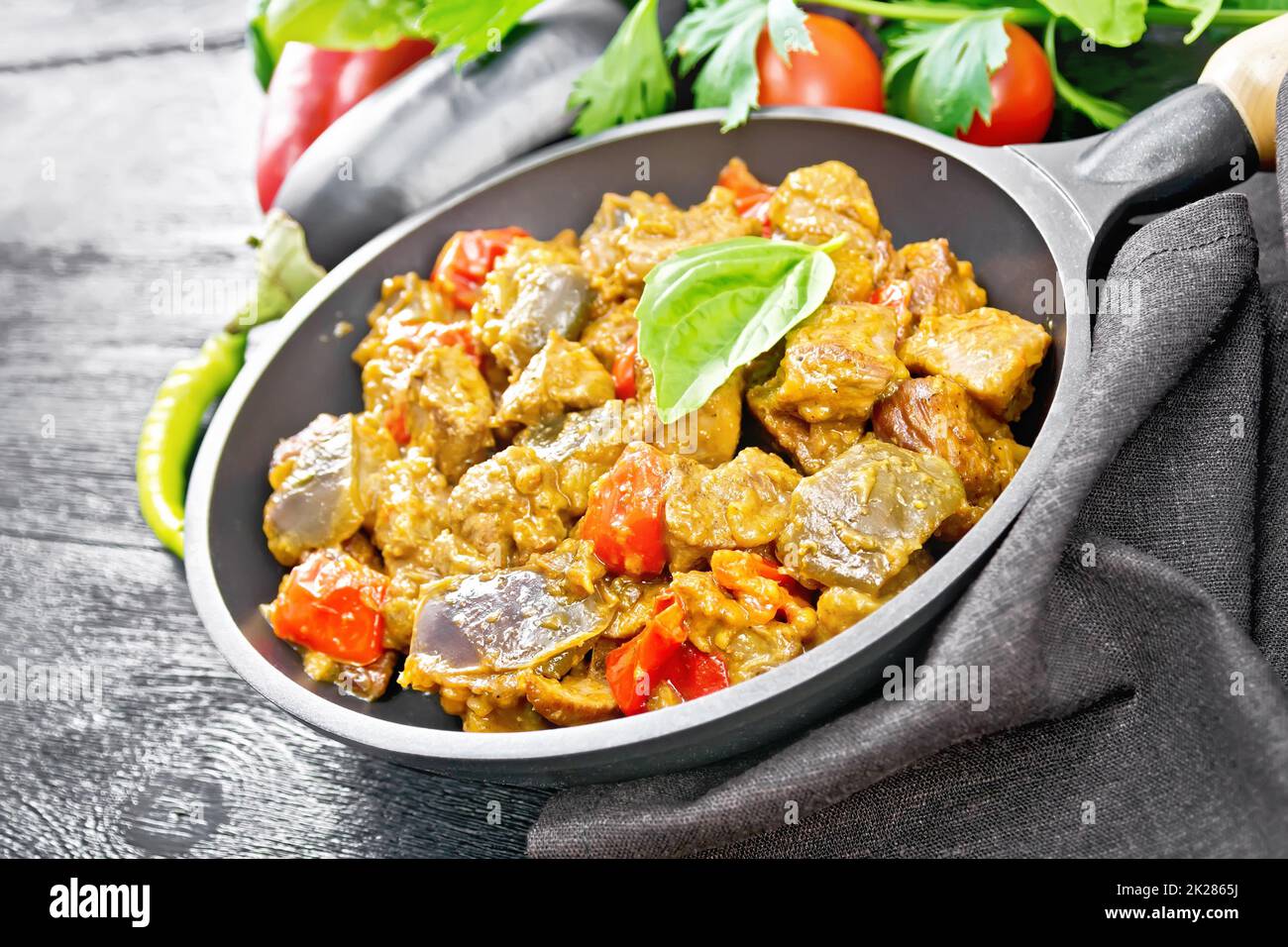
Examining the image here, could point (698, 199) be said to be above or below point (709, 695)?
above

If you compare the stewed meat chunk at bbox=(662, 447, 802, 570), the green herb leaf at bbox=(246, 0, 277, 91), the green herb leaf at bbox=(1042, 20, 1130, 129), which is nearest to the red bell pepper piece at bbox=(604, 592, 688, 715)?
the stewed meat chunk at bbox=(662, 447, 802, 570)

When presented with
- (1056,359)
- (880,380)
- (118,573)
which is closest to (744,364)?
(880,380)

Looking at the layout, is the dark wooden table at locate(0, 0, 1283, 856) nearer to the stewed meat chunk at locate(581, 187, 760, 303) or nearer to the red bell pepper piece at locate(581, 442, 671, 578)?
the red bell pepper piece at locate(581, 442, 671, 578)

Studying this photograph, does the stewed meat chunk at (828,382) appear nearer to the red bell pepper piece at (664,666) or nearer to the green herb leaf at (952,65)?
the red bell pepper piece at (664,666)

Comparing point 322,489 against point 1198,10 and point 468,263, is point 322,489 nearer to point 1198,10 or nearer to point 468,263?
point 468,263

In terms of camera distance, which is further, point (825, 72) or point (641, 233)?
point (825, 72)

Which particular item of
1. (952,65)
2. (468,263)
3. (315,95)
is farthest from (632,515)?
(315,95)

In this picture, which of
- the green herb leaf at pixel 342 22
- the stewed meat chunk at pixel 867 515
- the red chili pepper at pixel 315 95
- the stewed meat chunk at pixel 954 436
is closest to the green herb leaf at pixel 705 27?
the green herb leaf at pixel 342 22

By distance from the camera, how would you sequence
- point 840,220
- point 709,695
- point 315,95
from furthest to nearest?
point 315,95
point 840,220
point 709,695

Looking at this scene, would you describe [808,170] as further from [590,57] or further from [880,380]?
[590,57]
